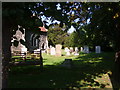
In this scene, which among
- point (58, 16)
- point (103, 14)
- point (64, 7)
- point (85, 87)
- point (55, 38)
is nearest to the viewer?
point (58, 16)

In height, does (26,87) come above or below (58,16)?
below

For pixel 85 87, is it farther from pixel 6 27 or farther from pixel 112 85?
pixel 6 27

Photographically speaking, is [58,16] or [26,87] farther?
[26,87]

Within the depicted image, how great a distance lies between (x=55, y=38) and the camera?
57031 millimetres

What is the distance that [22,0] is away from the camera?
8.88 ft

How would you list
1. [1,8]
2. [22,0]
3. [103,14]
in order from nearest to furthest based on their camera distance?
[1,8] < [22,0] < [103,14]

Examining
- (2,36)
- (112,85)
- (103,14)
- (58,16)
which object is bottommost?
(112,85)

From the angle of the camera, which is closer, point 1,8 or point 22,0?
point 1,8

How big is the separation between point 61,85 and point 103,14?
3568 mm

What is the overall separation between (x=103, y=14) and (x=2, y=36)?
199 inches

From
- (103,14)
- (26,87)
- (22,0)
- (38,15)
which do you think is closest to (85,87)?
(26,87)

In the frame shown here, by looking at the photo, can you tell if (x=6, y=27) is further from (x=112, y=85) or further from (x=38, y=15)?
(x=112, y=85)

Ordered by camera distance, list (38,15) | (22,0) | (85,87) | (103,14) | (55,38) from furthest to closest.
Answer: (55,38) → (103,14) → (85,87) → (38,15) → (22,0)

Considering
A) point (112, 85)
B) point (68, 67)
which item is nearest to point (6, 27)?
point (112, 85)
